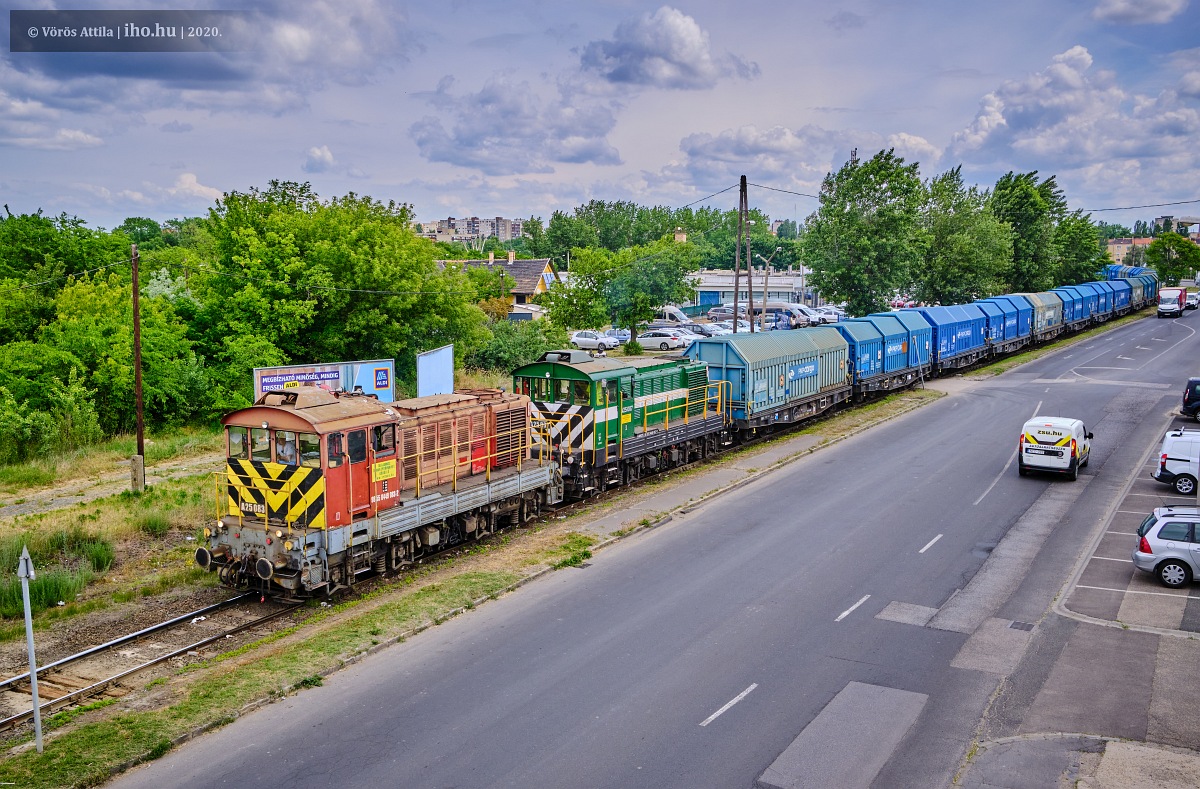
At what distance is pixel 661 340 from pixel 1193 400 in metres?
33.8

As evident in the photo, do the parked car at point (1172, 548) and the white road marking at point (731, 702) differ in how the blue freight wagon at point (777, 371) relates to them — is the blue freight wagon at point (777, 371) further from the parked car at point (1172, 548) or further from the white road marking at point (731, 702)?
the white road marking at point (731, 702)

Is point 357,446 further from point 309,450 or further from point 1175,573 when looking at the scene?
point 1175,573

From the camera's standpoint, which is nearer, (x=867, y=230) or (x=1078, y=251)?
(x=867, y=230)

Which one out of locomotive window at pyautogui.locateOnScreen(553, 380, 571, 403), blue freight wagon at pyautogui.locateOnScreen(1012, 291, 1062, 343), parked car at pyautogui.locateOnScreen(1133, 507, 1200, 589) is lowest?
parked car at pyautogui.locateOnScreen(1133, 507, 1200, 589)

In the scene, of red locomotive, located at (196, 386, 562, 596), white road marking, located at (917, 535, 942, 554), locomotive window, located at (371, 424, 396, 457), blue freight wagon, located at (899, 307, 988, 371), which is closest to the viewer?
red locomotive, located at (196, 386, 562, 596)

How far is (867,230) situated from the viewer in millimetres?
55938

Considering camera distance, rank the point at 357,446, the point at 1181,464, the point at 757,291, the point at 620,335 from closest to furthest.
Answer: the point at 357,446 < the point at 1181,464 < the point at 620,335 < the point at 757,291

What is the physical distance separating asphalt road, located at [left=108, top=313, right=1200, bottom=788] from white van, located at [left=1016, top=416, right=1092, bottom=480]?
1.48 meters

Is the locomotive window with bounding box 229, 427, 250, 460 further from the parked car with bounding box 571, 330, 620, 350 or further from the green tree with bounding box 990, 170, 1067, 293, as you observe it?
the green tree with bounding box 990, 170, 1067, 293

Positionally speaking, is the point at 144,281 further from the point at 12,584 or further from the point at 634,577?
the point at 634,577

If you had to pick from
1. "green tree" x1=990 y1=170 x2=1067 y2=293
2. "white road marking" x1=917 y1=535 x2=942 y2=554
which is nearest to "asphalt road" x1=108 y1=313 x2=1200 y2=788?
"white road marking" x1=917 y1=535 x2=942 y2=554

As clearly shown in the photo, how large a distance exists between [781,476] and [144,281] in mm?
33126

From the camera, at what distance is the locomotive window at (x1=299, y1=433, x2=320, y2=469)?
1614cm

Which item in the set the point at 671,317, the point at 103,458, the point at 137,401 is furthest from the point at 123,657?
the point at 671,317
